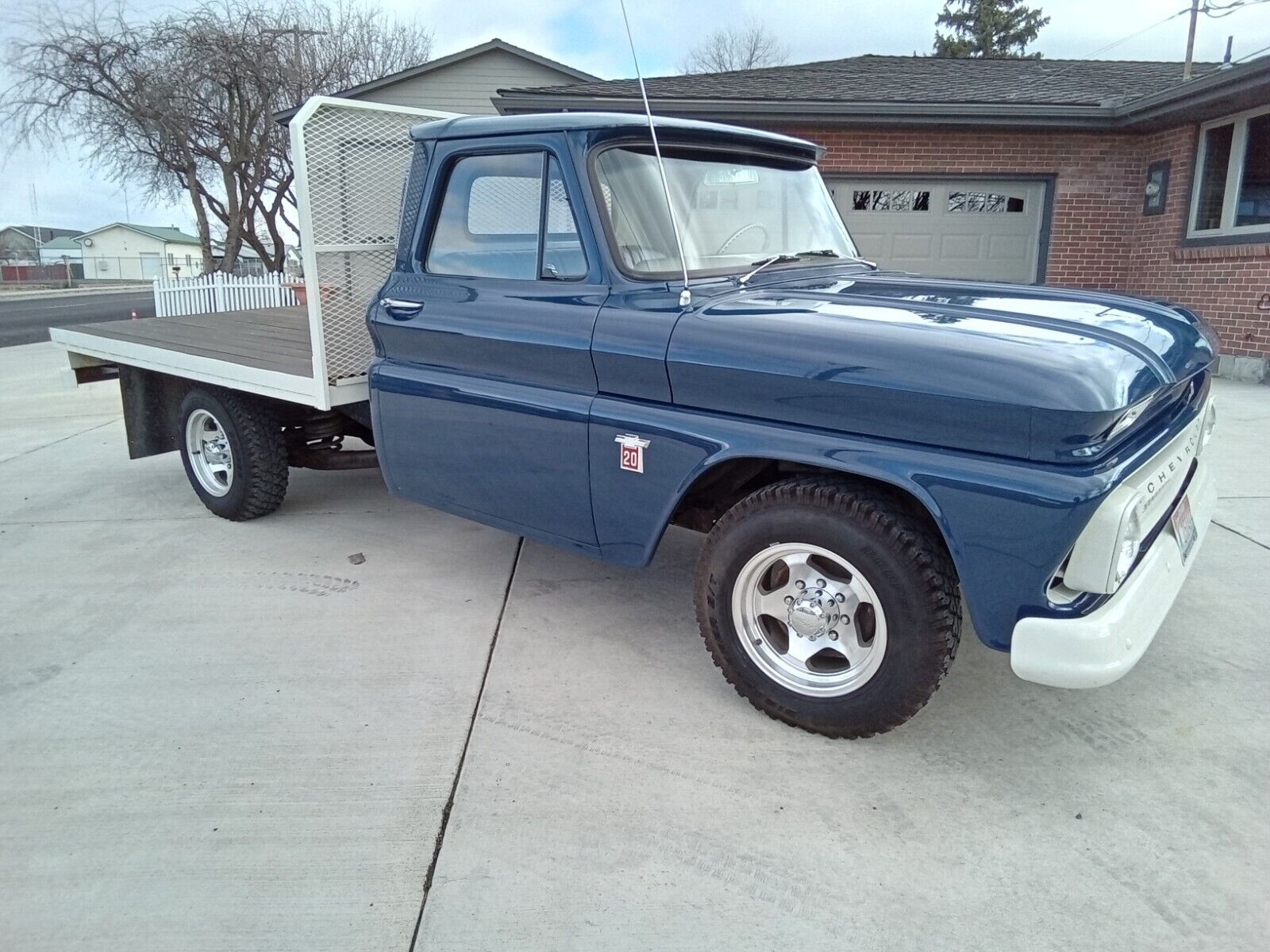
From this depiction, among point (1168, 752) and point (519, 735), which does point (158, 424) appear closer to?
point (519, 735)

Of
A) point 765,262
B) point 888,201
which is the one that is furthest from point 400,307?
point 888,201

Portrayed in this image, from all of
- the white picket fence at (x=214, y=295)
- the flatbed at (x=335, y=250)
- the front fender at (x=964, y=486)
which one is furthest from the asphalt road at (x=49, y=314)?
the front fender at (x=964, y=486)

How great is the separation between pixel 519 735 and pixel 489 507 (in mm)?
1010

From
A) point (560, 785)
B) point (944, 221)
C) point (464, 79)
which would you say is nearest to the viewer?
point (560, 785)

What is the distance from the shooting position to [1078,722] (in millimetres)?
3059

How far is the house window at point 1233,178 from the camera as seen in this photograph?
946cm

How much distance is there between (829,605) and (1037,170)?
32.5 feet

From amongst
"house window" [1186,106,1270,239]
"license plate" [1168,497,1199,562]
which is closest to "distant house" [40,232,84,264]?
"house window" [1186,106,1270,239]

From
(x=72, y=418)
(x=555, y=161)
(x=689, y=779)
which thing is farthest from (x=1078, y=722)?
(x=72, y=418)

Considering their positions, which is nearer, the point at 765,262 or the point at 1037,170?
the point at 765,262

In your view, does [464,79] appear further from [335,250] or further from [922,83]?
[335,250]

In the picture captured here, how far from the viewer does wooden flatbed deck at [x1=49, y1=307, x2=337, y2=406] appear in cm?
447

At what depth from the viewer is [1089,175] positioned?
10.9m

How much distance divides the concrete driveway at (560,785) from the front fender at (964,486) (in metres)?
0.64
